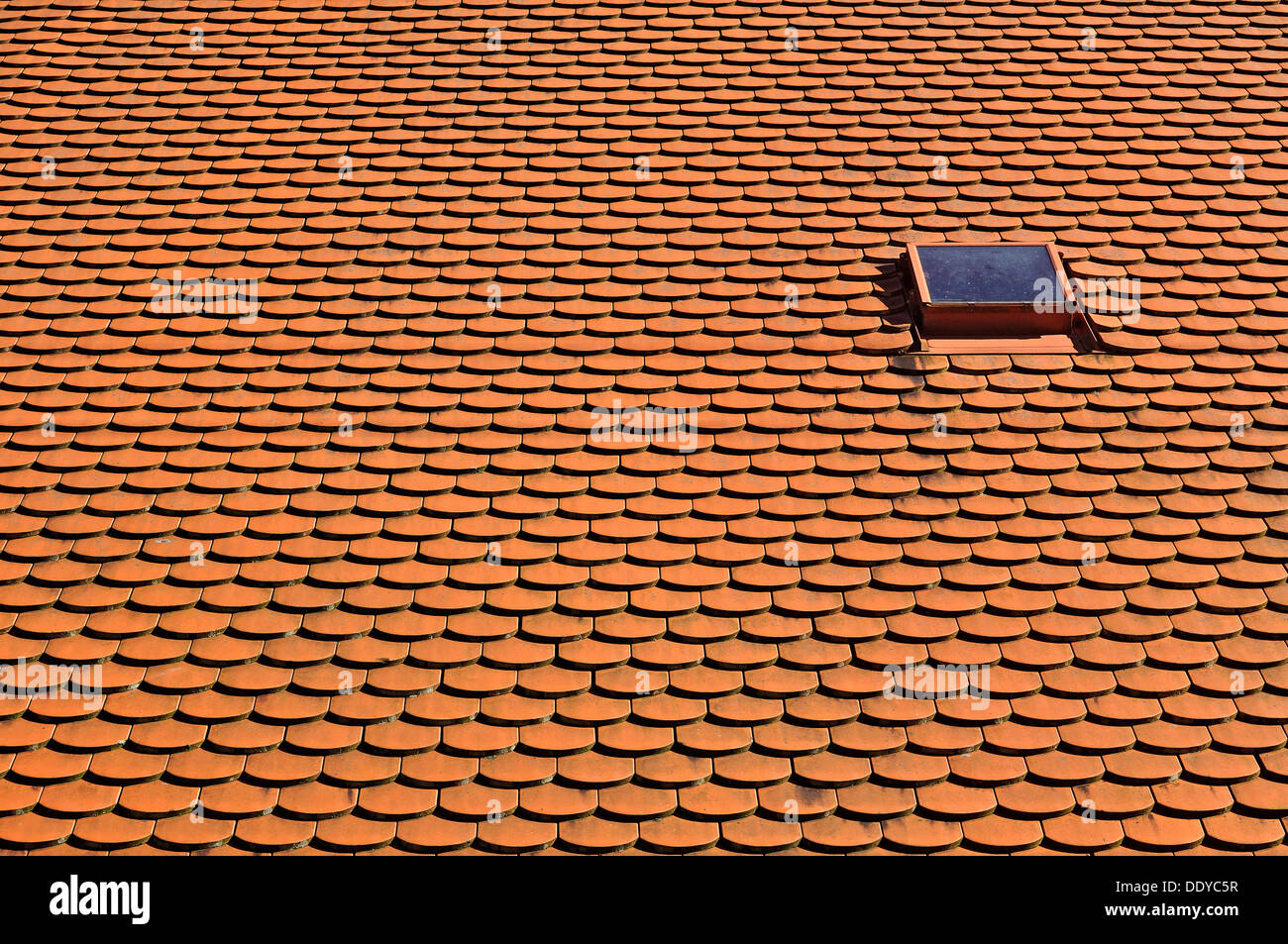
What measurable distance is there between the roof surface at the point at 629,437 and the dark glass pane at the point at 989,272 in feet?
0.78

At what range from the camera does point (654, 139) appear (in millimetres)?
7281

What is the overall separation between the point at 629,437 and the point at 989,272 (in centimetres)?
227

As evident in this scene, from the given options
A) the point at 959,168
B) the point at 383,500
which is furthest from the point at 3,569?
the point at 959,168

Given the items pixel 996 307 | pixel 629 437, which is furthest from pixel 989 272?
pixel 629 437

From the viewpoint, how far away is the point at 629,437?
5941 millimetres

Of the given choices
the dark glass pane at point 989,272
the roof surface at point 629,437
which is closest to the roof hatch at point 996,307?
the dark glass pane at point 989,272

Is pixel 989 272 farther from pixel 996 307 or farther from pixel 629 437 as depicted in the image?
pixel 629 437

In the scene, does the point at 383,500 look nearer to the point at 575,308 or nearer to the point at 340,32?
the point at 575,308

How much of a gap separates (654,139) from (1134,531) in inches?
146

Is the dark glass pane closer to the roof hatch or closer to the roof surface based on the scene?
the roof hatch

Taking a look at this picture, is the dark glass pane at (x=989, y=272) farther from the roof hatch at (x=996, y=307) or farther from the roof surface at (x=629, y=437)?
the roof surface at (x=629, y=437)

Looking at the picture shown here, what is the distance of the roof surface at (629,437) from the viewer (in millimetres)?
4902

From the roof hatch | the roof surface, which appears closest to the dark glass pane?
the roof hatch

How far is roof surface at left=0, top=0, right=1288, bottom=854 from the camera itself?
4.90 meters
